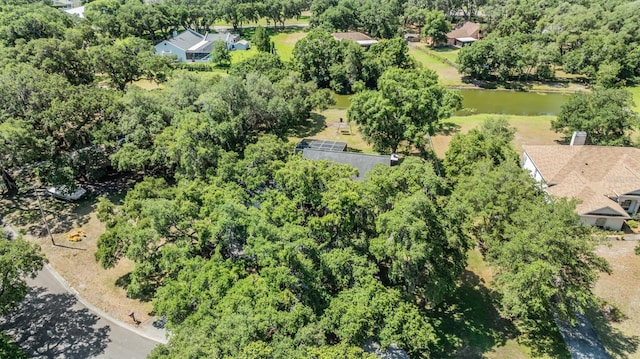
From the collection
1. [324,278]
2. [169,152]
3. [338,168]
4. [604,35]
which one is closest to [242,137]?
[169,152]

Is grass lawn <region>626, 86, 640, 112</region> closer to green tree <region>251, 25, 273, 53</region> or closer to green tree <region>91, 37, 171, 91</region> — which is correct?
green tree <region>251, 25, 273, 53</region>

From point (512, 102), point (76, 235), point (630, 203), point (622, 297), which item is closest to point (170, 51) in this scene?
point (76, 235)

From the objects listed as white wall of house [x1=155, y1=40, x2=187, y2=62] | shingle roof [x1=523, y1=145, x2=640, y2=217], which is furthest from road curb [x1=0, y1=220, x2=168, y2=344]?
white wall of house [x1=155, y1=40, x2=187, y2=62]

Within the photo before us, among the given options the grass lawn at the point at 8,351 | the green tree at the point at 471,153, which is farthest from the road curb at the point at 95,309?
the green tree at the point at 471,153

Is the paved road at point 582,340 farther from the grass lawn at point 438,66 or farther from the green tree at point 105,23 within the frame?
the green tree at point 105,23

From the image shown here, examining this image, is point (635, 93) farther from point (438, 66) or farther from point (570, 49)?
point (438, 66)

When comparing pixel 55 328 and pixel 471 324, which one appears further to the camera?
pixel 55 328
